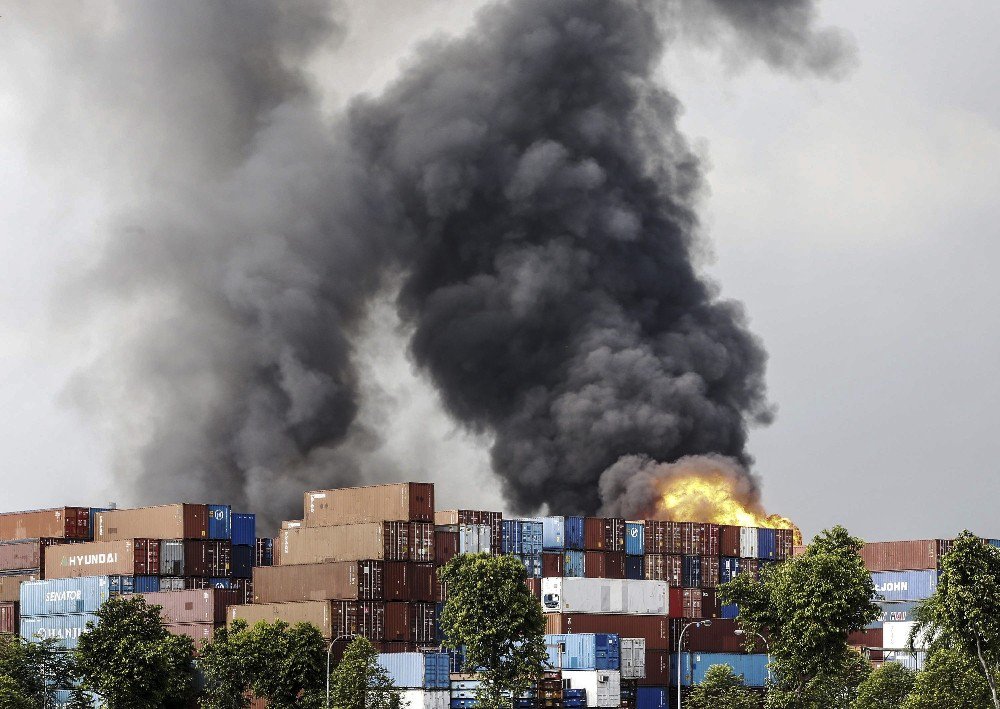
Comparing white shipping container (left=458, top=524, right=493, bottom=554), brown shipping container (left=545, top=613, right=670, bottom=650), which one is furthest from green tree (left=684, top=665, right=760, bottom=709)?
white shipping container (left=458, top=524, right=493, bottom=554)

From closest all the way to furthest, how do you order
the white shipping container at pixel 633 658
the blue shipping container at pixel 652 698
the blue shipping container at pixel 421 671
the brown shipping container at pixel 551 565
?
the blue shipping container at pixel 421 671 < the white shipping container at pixel 633 658 < the blue shipping container at pixel 652 698 < the brown shipping container at pixel 551 565

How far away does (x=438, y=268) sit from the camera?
194 meters

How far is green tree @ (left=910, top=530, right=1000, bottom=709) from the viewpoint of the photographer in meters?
76.8

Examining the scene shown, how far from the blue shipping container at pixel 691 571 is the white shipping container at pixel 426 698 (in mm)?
32144

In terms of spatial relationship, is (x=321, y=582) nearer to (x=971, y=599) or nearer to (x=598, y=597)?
(x=598, y=597)

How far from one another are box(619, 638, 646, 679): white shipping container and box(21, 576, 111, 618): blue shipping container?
36969 mm

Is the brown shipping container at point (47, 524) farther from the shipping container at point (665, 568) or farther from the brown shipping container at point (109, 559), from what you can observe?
the shipping container at point (665, 568)

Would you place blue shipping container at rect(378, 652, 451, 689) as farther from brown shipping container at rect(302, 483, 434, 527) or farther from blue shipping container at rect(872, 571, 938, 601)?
blue shipping container at rect(872, 571, 938, 601)

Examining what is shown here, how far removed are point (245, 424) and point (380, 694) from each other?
8678 centimetres

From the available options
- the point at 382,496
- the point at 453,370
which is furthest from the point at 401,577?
the point at 453,370

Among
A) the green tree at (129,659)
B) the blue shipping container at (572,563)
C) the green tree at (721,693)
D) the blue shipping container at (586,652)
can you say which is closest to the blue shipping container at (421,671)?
the blue shipping container at (586,652)

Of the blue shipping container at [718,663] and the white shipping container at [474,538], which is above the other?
the white shipping container at [474,538]

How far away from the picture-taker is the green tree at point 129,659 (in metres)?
107

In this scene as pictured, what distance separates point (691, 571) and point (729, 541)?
4764 millimetres
